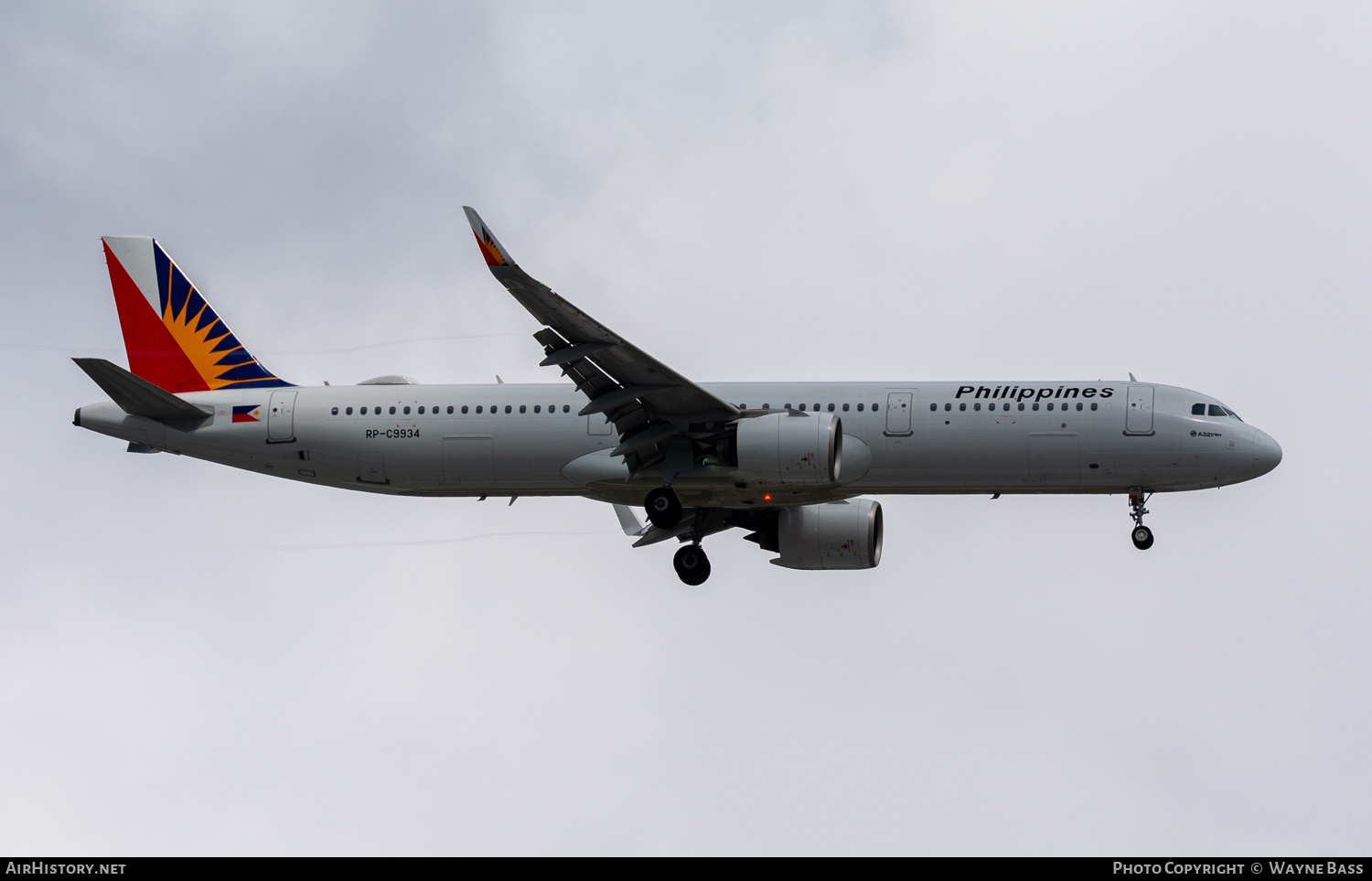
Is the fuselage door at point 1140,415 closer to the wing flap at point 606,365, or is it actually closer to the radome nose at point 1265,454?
the radome nose at point 1265,454

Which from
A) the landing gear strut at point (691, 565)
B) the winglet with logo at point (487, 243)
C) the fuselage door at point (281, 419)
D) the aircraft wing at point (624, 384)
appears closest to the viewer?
the winglet with logo at point (487, 243)

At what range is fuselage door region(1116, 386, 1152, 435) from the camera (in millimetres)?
38531

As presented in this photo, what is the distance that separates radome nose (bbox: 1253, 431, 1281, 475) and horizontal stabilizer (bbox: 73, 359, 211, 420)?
25.3 metres

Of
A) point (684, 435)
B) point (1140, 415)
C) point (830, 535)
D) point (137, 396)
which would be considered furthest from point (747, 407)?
point (137, 396)

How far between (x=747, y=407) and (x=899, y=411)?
3.61m

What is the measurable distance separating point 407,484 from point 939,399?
42.8 ft

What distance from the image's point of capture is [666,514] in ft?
129

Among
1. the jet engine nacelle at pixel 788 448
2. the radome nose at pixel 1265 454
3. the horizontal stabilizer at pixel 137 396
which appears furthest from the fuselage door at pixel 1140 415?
the horizontal stabilizer at pixel 137 396

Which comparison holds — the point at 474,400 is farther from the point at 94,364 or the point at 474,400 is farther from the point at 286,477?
the point at 94,364

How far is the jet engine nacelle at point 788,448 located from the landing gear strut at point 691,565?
6.28m

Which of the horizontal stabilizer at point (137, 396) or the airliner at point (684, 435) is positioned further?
the horizontal stabilizer at point (137, 396)

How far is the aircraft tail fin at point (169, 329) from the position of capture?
146 feet

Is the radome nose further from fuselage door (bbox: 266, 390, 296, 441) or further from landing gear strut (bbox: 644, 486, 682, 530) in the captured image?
fuselage door (bbox: 266, 390, 296, 441)

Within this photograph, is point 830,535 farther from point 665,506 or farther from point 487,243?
point 487,243
